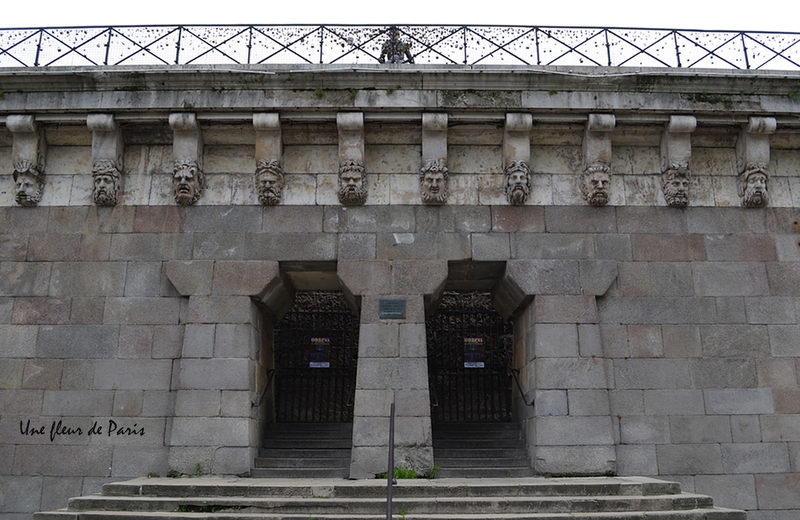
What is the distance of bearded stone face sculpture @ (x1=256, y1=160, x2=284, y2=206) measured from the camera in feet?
31.1

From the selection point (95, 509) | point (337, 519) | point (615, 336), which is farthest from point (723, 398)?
point (95, 509)

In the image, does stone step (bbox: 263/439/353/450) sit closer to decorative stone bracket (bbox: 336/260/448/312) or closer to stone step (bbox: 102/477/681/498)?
stone step (bbox: 102/477/681/498)

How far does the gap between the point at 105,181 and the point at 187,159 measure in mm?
1187

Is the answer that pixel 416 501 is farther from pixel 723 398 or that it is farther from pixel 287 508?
pixel 723 398

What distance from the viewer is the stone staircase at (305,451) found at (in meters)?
8.70

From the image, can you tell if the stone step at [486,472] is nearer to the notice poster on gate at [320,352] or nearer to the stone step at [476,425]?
the stone step at [476,425]

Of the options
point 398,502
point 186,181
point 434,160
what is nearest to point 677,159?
point 434,160

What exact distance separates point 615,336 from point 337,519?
458 cm

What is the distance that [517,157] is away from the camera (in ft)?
31.6

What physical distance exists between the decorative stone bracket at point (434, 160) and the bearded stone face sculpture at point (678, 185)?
10.4ft

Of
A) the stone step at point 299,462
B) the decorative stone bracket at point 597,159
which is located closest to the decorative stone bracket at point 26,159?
the stone step at point 299,462

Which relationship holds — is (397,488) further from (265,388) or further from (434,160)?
(434,160)

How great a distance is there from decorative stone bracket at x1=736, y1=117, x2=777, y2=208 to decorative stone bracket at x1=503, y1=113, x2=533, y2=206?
311cm

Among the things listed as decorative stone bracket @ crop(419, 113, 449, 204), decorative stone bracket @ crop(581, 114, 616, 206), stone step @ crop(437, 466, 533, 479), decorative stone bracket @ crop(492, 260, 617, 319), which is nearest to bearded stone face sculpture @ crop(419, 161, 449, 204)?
decorative stone bracket @ crop(419, 113, 449, 204)
